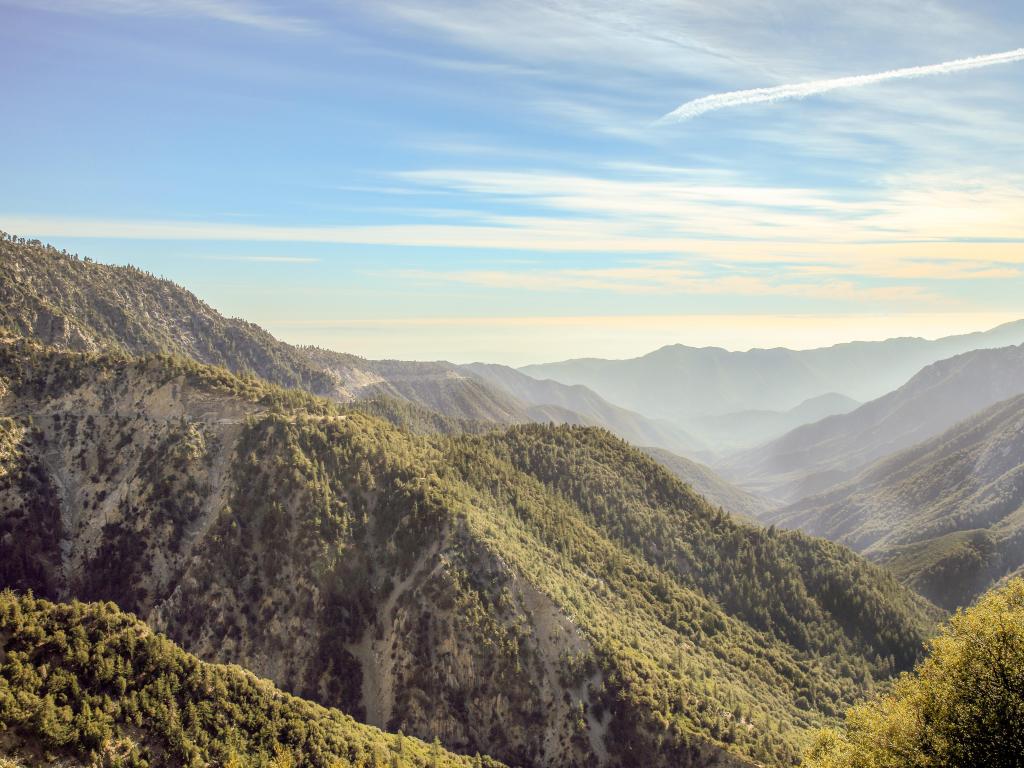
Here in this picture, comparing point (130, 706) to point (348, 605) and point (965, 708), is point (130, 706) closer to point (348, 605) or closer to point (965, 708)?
point (348, 605)

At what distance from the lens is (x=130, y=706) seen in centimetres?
5406

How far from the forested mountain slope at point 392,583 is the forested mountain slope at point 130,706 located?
87.3 feet

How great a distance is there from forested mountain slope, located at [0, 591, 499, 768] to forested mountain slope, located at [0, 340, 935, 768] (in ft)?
87.3

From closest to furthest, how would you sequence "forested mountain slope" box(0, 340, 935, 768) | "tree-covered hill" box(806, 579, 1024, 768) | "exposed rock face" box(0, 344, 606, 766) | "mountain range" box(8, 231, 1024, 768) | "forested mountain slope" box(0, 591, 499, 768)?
"tree-covered hill" box(806, 579, 1024, 768) → "forested mountain slope" box(0, 591, 499, 768) → "mountain range" box(8, 231, 1024, 768) → "forested mountain slope" box(0, 340, 935, 768) → "exposed rock face" box(0, 344, 606, 766)

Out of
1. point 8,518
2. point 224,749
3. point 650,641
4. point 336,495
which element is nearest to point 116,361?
point 8,518

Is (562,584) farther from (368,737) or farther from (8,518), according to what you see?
(8,518)

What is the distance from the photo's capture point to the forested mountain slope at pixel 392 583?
87625 millimetres

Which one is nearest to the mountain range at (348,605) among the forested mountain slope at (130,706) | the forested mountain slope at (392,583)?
the forested mountain slope at (130,706)

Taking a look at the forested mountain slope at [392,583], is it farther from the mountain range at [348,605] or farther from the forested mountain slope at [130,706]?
the forested mountain slope at [130,706]

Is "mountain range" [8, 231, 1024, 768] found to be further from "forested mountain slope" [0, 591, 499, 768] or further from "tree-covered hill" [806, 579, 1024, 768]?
"tree-covered hill" [806, 579, 1024, 768]

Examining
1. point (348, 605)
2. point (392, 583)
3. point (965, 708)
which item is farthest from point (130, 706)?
point (965, 708)

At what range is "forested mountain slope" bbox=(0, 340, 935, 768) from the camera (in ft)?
287

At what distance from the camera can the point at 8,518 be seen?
99.9 m

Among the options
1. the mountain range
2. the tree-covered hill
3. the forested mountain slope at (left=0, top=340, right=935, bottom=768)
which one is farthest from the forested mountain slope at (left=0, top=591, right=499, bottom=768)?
the tree-covered hill
